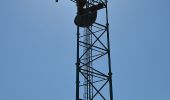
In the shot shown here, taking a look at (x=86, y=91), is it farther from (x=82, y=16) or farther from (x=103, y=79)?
(x=82, y=16)

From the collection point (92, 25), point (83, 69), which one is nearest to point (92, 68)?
point (83, 69)

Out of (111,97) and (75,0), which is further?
(75,0)

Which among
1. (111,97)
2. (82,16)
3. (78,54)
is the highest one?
(82,16)

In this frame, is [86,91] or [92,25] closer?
[86,91]

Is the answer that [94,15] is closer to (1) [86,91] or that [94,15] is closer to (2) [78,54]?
(2) [78,54]

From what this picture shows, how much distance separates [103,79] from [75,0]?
6.89 metres

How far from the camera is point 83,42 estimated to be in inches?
1689

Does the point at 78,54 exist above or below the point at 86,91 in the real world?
above

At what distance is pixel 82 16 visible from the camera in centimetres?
4344

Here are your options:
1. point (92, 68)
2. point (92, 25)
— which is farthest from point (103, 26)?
point (92, 68)

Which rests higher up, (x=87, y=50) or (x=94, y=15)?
(x=94, y=15)

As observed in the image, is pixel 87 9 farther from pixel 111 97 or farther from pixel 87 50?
pixel 111 97

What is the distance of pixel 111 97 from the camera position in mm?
40500

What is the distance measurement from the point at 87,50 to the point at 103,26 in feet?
8.61
